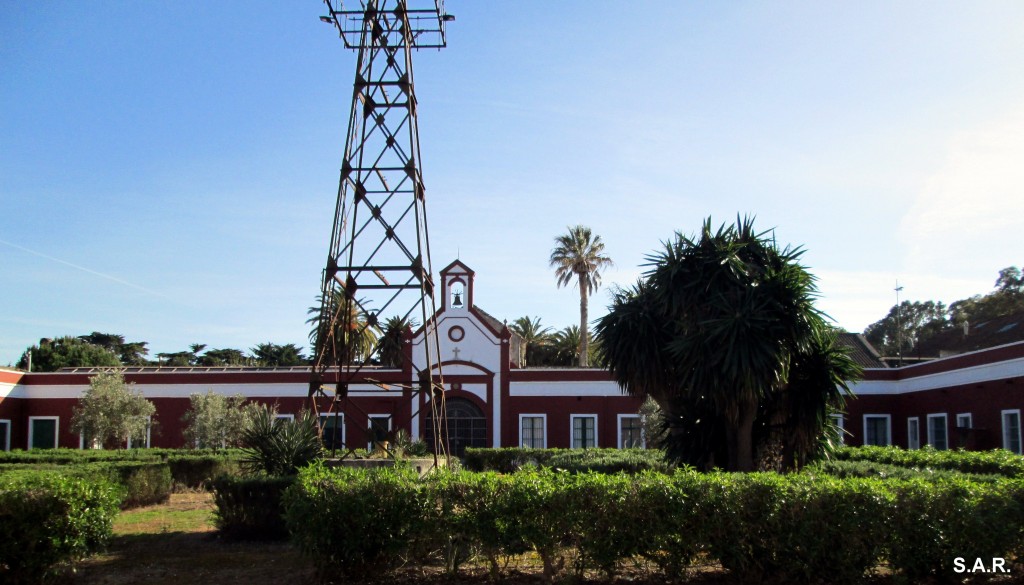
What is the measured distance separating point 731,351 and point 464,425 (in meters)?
22.2

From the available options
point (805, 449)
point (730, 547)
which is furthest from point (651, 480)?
point (805, 449)

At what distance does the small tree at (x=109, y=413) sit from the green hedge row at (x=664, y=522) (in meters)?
22.1

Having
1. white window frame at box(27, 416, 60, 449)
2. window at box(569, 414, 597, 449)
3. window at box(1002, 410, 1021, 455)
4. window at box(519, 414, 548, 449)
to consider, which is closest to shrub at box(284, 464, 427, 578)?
window at box(1002, 410, 1021, 455)

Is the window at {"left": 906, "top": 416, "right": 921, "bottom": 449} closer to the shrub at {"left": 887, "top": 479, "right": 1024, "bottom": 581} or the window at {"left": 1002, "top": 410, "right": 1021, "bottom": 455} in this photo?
the window at {"left": 1002, "top": 410, "right": 1021, "bottom": 455}

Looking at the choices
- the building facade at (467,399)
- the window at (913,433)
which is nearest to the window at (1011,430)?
the window at (913,433)

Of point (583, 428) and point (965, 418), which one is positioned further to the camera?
point (583, 428)

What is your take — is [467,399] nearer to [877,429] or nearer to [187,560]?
[877,429]

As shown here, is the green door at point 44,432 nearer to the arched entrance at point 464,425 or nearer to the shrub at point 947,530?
the arched entrance at point 464,425

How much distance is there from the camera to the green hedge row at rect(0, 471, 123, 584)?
9250 millimetres

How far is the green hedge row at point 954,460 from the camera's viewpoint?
14.3 m

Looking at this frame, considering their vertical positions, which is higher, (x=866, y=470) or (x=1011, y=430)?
(x=1011, y=430)

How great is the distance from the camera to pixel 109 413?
2870 centimetres

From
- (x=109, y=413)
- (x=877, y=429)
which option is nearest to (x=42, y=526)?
(x=109, y=413)

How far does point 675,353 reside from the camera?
14.0 m
